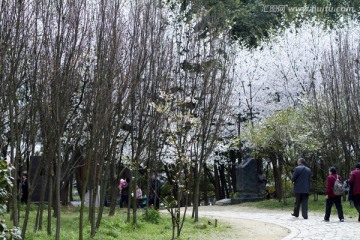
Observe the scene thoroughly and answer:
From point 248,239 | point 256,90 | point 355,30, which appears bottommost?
point 248,239

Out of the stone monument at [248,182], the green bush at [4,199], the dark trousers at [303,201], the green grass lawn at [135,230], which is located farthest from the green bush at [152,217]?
the stone monument at [248,182]

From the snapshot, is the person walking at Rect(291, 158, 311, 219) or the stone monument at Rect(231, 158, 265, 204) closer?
the person walking at Rect(291, 158, 311, 219)

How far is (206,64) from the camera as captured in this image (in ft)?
65.4

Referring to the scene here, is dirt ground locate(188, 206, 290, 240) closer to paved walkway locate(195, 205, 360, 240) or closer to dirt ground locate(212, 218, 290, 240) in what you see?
dirt ground locate(212, 218, 290, 240)

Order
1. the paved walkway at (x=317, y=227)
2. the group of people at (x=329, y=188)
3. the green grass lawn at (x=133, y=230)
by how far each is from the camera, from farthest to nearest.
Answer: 1. the group of people at (x=329, y=188)
2. the paved walkway at (x=317, y=227)
3. the green grass lawn at (x=133, y=230)

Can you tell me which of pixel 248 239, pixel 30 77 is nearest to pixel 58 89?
pixel 30 77

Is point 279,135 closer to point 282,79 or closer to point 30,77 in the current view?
point 282,79

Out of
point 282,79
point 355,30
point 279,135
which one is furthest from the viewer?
point 282,79

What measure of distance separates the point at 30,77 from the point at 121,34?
7.53ft
